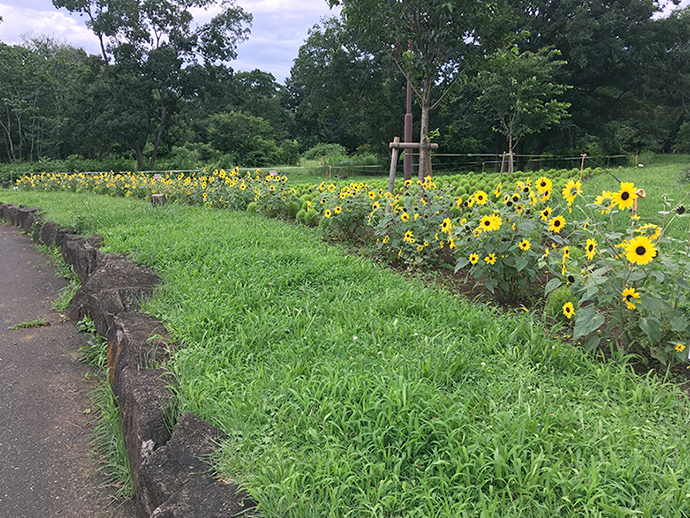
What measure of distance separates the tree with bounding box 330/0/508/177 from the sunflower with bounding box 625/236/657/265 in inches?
153

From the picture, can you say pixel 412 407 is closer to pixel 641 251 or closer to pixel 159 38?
pixel 641 251

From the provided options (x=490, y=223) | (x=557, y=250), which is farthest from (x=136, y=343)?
(x=557, y=250)

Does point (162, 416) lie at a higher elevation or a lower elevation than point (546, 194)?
lower

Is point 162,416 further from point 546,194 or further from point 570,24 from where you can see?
point 570,24

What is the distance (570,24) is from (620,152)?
7.33 metres

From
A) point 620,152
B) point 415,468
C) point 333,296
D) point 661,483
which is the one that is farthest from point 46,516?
point 620,152

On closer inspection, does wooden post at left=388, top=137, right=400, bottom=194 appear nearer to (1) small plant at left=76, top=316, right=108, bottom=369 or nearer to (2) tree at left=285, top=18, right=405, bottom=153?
(1) small plant at left=76, top=316, right=108, bottom=369

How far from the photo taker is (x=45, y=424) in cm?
258

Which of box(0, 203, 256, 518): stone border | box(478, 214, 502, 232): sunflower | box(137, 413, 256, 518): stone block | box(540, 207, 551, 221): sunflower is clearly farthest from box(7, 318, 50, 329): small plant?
box(540, 207, 551, 221): sunflower

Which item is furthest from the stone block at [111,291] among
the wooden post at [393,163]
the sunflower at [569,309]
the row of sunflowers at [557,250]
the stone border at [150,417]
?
the wooden post at [393,163]

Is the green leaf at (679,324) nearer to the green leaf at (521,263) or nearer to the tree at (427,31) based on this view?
the green leaf at (521,263)

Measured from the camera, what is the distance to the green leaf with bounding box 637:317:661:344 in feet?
7.10

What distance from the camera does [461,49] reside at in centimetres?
628

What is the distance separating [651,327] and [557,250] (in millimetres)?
1076
